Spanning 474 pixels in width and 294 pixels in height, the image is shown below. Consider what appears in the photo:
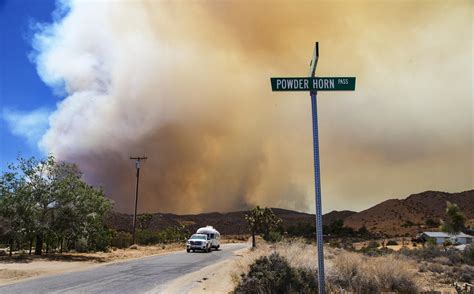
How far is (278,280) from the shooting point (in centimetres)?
1004

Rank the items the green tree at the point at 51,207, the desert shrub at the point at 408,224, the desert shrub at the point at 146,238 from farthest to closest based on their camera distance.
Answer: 1. the desert shrub at the point at 408,224
2. the desert shrub at the point at 146,238
3. the green tree at the point at 51,207

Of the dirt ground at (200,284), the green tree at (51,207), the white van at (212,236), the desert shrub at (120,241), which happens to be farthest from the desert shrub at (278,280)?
the desert shrub at (120,241)

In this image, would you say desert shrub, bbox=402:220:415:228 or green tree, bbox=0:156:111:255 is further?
desert shrub, bbox=402:220:415:228

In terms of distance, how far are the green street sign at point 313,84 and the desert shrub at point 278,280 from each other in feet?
15.7

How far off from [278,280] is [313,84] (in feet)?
16.1

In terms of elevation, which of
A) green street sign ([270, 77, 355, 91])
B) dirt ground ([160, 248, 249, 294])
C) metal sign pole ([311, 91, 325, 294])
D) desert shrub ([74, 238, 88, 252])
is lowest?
dirt ground ([160, 248, 249, 294])

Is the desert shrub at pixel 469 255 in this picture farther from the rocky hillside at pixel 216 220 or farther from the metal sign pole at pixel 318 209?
the rocky hillside at pixel 216 220

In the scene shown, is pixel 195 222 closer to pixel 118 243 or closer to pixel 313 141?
pixel 118 243

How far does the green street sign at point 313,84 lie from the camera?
8047 mm

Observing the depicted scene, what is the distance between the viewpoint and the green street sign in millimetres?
8047

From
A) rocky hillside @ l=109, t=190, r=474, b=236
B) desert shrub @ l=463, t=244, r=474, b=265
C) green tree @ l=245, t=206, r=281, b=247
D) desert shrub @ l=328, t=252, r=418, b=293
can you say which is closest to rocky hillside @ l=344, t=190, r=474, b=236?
rocky hillside @ l=109, t=190, r=474, b=236

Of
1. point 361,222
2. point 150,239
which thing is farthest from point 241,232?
point 150,239

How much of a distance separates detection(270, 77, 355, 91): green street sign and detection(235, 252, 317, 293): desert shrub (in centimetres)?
479

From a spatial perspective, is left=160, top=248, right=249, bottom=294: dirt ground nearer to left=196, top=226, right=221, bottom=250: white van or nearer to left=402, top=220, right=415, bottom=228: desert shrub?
left=196, top=226, right=221, bottom=250: white van
